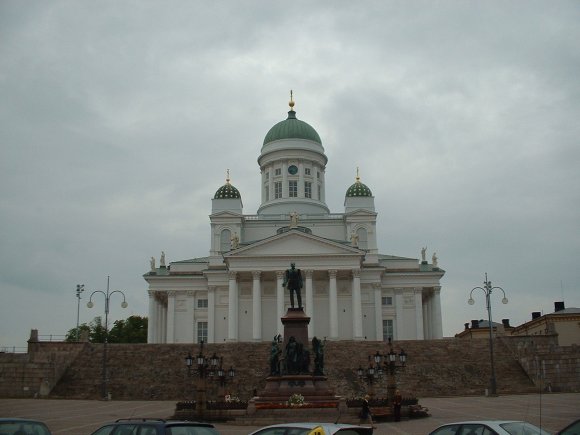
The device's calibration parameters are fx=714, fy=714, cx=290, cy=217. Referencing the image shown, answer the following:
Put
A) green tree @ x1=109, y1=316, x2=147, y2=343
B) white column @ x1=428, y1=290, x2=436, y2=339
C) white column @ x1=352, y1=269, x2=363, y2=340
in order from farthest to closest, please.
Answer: green tree @ x1=109, y1=316, x2=147, y2=343, white column @ x1=428, y1=290, x2=436, y2=339, white column @ x1=352, y1=269, x2=363, y2=340

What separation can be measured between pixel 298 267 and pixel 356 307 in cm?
677

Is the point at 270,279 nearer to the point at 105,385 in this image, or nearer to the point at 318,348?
the point at 105,385

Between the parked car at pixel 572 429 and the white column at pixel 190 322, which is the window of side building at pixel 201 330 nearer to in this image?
the white column at pixel 190 322

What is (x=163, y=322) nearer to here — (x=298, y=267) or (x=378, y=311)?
(x=298, y=267)

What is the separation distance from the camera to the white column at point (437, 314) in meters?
73.8

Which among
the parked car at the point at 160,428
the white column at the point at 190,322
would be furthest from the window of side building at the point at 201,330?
the parked car at the point at 160,428

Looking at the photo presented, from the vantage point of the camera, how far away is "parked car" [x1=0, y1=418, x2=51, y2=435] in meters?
14.0

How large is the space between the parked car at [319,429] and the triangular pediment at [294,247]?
56450 millimetres

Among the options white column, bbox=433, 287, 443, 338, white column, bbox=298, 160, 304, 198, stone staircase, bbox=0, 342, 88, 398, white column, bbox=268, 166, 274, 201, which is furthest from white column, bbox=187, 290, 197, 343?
white column, bbox=433, 287, 443, 338

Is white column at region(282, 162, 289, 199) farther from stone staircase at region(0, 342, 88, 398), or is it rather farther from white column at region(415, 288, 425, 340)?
stone staircase at region(0, 342, 88, 398)

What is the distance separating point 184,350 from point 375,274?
24.7m

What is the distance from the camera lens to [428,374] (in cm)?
5031

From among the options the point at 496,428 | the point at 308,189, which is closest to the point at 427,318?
the point at 308,189

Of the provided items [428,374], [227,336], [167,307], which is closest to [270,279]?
[227,336]
